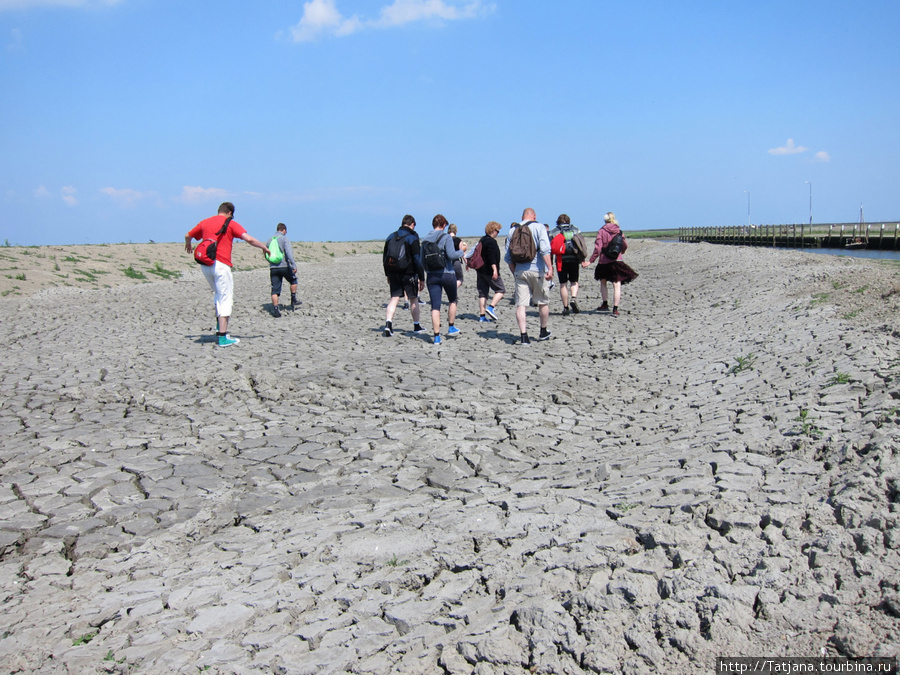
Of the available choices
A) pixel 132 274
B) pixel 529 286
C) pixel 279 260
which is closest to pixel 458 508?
pixel 529 286

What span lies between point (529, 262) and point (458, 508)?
6191mm

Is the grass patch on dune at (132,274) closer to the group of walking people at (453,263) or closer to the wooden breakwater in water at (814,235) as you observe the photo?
the group of walking people at (453,263)

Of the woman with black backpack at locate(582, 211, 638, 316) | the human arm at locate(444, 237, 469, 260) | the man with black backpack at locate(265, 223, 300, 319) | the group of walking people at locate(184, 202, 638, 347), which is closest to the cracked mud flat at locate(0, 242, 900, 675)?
the group of walking people at locate(184, 202, 638, 347)

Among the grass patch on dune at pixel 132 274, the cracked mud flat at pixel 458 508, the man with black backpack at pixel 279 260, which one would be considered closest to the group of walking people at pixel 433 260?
the cracked mud flat at pixel 458 508

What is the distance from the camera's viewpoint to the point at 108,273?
25.5 m

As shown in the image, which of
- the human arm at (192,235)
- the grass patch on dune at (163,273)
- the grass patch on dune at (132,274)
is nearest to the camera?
the human arm at (192,235)

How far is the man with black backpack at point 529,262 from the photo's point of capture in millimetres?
10117

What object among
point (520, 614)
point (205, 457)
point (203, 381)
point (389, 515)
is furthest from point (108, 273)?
point (520, 614)

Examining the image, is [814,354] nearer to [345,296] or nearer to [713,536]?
[713,536]

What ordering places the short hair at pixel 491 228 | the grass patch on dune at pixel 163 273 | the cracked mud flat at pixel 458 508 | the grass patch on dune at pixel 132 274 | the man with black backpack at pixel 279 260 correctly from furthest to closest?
1. the grass patch on dune at pixel 163 273
2. the grass patch on dune at pixel 132 274
3. the man with black backpack at pixel 279 260
4. the short hair at pixel 491 228
5. the cracked mud flat at pixel 458 508

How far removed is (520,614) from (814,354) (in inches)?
219

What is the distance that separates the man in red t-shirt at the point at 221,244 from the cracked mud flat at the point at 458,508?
1228 mm

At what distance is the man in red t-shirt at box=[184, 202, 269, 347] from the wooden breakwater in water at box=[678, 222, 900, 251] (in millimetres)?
44679

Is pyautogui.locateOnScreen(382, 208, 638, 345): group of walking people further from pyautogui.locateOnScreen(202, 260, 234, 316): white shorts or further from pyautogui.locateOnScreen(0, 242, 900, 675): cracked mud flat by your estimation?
pyautogui.locateOnScreen(202, 260, 234, 316): white shorts
